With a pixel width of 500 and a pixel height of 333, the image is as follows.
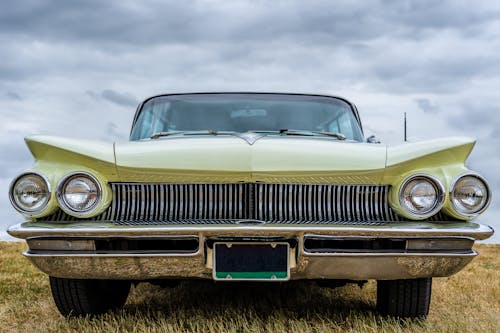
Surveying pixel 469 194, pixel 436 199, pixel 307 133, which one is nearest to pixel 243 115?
pixel 307 133

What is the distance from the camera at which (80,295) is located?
331 centimetres

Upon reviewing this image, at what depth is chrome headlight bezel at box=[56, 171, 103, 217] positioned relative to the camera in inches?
111

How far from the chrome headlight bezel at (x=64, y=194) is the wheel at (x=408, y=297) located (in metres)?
1.78

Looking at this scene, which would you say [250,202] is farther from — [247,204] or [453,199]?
[453,199]

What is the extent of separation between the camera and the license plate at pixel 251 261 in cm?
270

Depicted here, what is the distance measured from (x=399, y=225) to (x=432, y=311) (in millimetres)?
1439

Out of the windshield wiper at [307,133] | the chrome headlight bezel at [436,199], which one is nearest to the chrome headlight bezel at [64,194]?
the windshield wiper at [307,133]

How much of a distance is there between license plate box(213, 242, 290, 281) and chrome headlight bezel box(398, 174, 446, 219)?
0.67 m

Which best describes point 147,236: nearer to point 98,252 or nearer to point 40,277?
point 98,252

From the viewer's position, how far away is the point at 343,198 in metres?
2.89

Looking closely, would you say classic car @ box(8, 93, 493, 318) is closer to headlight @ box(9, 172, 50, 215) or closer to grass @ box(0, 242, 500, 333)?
headlight @ box(9, 172, 50, 215)

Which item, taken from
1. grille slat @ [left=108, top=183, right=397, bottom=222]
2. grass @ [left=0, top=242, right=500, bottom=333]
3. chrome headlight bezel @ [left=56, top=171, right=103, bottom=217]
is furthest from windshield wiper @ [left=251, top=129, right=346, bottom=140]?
chrome headlight bezel @ [left=56, top=171, right=103, bottom=217]

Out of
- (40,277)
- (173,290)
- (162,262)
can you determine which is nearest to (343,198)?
(162,262)

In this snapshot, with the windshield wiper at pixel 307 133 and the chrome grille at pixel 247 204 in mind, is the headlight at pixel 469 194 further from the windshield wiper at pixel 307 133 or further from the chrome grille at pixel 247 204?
the windshield wiper at pixel 307 133
